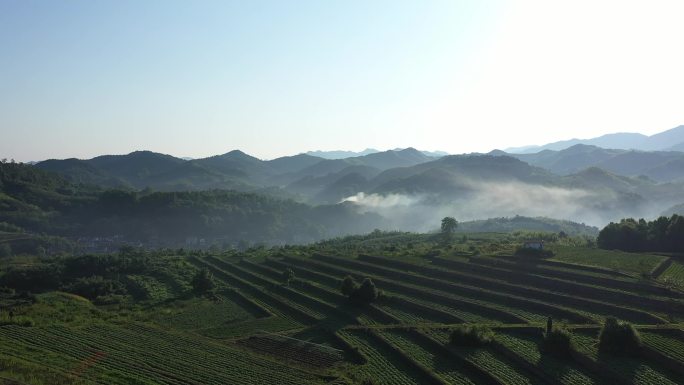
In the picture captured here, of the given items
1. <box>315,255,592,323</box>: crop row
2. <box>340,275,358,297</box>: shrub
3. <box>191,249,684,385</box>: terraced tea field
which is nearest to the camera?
<box>191,249,684,385</box>: terraced tea field

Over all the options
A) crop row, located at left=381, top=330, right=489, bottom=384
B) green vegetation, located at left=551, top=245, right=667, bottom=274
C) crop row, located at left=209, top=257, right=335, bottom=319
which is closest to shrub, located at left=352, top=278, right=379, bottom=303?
crop row, located at left=209, top=257, right=335, bottom=319

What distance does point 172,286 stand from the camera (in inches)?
3118

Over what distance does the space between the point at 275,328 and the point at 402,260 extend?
102 feet

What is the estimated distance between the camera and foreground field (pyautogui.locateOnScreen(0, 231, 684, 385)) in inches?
1481

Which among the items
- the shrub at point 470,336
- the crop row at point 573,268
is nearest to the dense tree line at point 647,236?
the crop row at point 573,268

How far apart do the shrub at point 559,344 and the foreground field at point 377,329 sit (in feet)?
1.56

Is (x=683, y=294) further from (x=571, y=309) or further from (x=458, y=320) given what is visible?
(x=458, y=320)

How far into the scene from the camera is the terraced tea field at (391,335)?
1474 inches

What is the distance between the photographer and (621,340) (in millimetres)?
39031

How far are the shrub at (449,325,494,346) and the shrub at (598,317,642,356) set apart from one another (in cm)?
924

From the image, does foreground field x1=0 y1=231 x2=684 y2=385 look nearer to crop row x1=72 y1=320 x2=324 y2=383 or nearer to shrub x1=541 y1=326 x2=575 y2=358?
crop row x1=72 y1=320 x2=324 y2=383

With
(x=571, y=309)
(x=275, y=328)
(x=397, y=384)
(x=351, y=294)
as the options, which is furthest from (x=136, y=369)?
(x=571, y=309)

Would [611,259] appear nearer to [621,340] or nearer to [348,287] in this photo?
[621,340]

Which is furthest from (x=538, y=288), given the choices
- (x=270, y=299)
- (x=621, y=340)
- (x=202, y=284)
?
(x=202, y=284)
